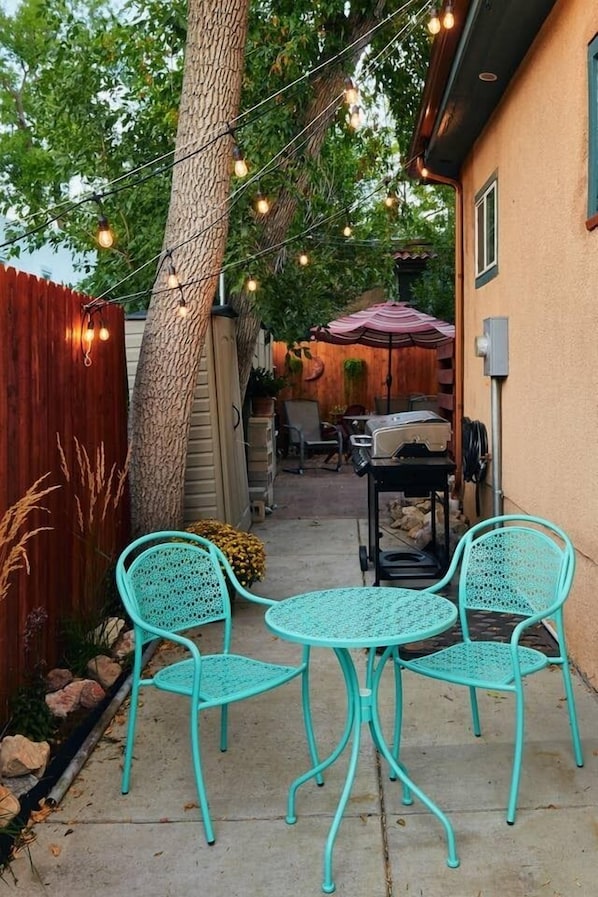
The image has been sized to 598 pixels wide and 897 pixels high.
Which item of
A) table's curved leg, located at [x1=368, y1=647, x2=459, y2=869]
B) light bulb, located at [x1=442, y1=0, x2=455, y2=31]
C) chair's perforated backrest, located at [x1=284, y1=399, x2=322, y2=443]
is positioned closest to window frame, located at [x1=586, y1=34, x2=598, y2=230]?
light bulb, located at [x1=442, y1=0, x2=455, y2=31]

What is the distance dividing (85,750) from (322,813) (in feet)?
3.25

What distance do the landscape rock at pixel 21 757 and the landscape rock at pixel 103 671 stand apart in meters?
0.75

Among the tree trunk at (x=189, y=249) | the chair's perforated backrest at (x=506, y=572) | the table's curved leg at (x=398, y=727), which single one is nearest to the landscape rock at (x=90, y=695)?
the table's curved leg at (x=398, y=727)

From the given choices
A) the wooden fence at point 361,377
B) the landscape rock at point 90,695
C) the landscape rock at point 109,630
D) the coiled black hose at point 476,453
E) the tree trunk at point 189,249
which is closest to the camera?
the landscape rock at point 90,695

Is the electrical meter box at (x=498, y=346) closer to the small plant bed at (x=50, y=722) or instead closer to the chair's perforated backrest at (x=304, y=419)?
the small plant bed at (x=50, y=722)

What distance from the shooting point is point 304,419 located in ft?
37.7

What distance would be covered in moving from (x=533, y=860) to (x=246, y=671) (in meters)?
1.05

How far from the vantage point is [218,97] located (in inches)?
173

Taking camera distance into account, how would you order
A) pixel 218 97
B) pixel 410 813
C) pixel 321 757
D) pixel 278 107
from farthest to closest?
pixel 278 107
pixel 218 97
pixel 321 757
pixel 410 813

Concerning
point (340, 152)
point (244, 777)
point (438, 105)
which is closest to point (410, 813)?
point (244, 777)

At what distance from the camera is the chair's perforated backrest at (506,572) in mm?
2770

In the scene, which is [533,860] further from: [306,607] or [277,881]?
[306,607]

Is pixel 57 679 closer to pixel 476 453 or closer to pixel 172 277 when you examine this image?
pixel 172 277

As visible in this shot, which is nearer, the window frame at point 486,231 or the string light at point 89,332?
the string light at point 89,332
